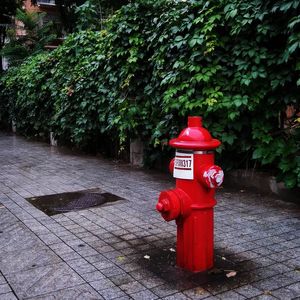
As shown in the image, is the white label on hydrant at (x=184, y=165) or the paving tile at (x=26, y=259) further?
the paving tile at (x=26, y=259)

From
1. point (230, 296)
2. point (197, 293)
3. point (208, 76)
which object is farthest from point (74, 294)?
point (208, 76)

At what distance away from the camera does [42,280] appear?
3656mm

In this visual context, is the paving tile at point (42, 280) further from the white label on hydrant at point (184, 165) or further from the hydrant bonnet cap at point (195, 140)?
the hydrant bonnet cap at point (195, 140)

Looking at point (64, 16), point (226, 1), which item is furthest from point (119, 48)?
point (64, 16)

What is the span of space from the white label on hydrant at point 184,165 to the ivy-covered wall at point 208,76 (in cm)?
227

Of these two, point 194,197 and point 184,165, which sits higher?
point 184,165

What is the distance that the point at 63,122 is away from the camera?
1134cm

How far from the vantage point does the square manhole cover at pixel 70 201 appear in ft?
19.9

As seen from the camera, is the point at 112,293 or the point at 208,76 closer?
the point at 112,293

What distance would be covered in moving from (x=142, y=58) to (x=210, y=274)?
5.20 meters

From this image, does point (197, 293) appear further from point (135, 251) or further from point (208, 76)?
point (208, 76)

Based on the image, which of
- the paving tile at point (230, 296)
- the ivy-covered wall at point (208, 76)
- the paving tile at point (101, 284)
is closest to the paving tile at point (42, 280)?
the paving tile at point (101, 284)

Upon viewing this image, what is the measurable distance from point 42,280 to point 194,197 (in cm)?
143

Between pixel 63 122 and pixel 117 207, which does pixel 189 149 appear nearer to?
pixel 117 207
